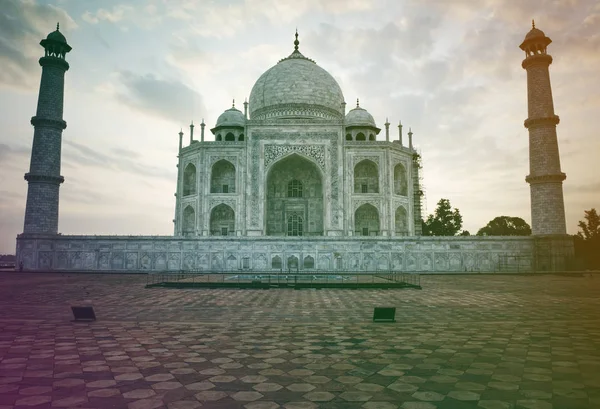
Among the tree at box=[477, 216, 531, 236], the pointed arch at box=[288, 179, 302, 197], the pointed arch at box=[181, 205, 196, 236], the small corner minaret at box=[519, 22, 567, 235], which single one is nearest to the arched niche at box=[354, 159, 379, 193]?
the pointed arch at box=[288, 179, 302, 197]

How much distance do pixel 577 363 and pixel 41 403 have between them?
4.58 metres

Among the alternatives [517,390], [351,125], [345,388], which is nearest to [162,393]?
[345,388]

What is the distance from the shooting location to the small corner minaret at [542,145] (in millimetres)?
22312

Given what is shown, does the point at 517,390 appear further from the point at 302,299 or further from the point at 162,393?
the point at 302,299

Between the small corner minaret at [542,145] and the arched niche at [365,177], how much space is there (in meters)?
9.75

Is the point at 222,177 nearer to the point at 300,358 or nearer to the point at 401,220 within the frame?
the point at 401,220

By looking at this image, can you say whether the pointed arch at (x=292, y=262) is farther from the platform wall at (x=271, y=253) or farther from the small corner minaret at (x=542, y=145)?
the small corner minaret at (x=542, y=145)

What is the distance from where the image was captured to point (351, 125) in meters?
32.9

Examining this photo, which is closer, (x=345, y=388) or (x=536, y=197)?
(x=345, y=388)

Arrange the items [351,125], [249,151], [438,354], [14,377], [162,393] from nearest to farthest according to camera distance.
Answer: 1. [162,393]
2. [14,377]
3. [438,354]
4. [249,151]
5. [351,125]

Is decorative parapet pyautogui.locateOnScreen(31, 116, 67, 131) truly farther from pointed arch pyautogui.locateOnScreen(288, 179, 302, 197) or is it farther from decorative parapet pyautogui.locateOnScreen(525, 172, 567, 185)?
decorative parapet pyautogui.locateOnScreen(525, 172, 567, 185)

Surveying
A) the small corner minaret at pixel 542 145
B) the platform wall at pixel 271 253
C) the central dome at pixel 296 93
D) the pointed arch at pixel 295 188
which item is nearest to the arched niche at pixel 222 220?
the pointed arch at pixel 295 188

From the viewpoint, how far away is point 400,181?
102 ft

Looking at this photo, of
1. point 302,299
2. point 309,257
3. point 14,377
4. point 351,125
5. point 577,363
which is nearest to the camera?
point 14,377
